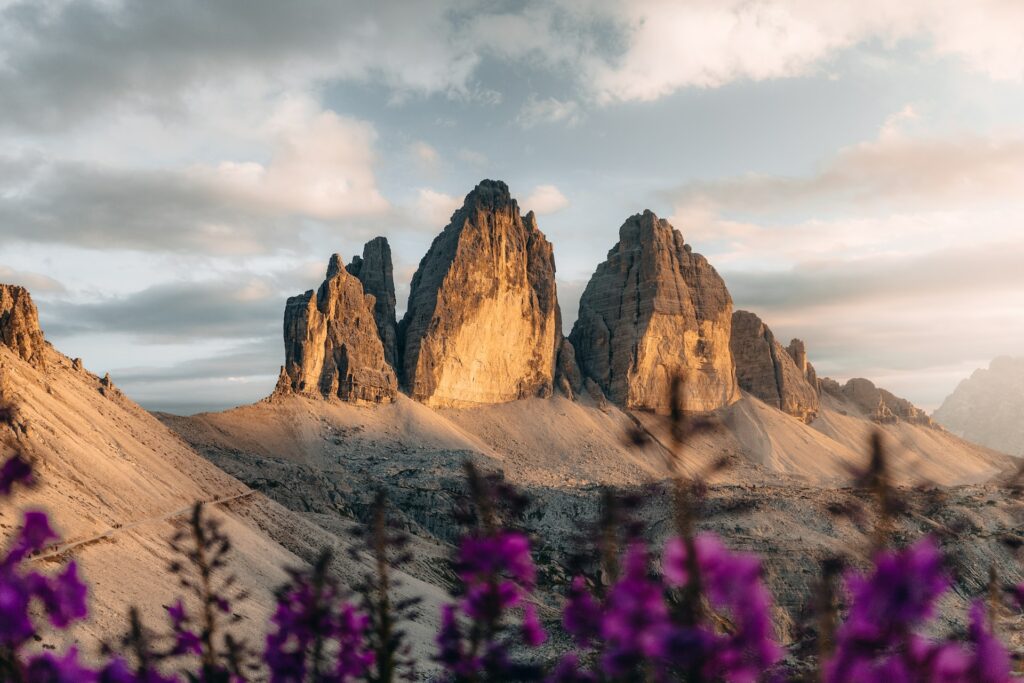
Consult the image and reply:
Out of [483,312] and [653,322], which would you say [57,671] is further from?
[653,322]

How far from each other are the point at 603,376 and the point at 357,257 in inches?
2179

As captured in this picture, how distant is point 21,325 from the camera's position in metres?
53.5

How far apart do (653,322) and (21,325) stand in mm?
119941

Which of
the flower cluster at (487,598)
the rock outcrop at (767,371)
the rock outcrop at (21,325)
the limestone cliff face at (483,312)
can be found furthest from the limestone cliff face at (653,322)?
the flower cluster at (487,598)

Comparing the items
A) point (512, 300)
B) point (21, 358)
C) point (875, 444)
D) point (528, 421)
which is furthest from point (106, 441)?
point (512, 300)

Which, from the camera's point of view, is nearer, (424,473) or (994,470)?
(424,473)

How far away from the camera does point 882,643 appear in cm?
402

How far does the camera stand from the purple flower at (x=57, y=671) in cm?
487

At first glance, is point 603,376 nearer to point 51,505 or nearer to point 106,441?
point 106,441

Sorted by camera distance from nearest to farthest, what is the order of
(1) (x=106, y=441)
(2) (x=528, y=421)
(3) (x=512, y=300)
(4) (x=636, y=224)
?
(1) (x=106, y=441)
(2) (x=528, y=421)
(3) (x=512, y=300)
(4) (x=636, y=224)

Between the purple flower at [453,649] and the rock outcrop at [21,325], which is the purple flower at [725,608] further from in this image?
the rock outcrop at [21,325]

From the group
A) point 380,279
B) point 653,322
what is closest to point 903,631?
point 380,279

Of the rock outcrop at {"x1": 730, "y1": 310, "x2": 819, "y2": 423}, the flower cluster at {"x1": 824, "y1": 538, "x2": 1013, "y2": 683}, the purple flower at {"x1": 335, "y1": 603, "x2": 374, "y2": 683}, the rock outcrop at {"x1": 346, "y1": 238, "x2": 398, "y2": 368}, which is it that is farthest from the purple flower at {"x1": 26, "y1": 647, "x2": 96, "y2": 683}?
the rock outcrop at {"x1": 730, "y1": 310, "x2": 819, "y2": 423}

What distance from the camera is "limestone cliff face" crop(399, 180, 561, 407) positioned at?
5108 inches
